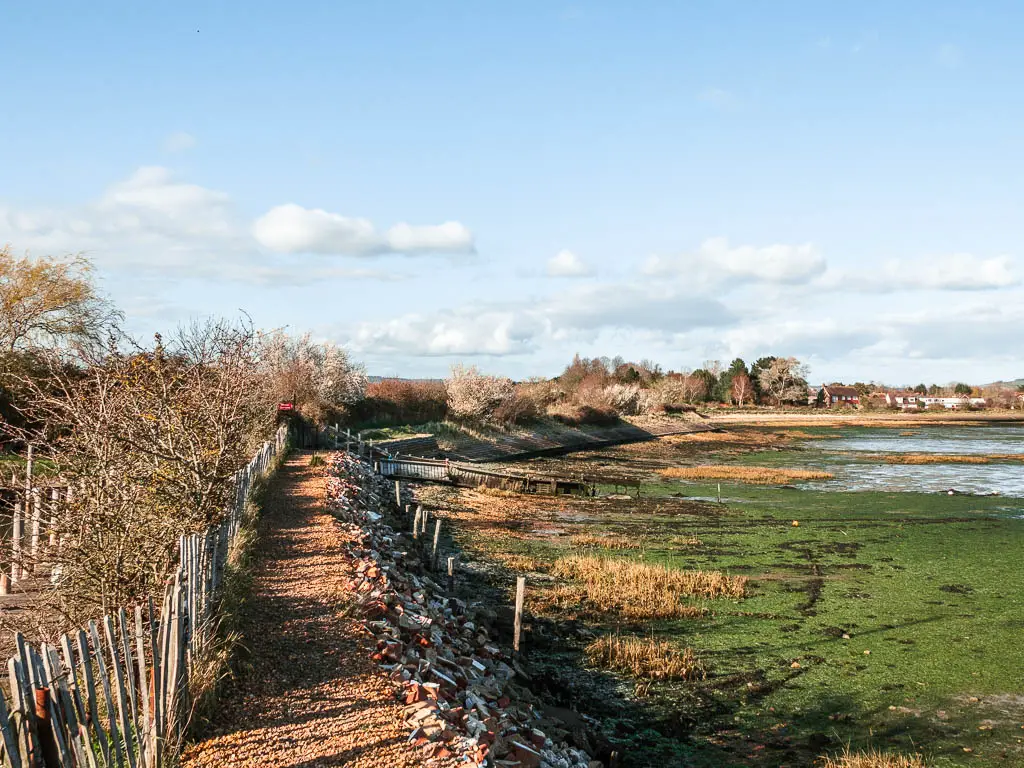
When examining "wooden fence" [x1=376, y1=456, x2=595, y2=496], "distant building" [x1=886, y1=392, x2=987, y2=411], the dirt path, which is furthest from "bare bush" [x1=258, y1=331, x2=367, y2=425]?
"distant building" [x1=886, y1=392, x2=987, y2=411]

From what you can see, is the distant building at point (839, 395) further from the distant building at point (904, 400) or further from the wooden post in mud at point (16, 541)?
the wooden post in mud at point (16, 541)

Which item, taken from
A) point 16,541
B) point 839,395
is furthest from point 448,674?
point 839,395

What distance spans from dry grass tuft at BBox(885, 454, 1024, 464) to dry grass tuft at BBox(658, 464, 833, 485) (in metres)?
10.2

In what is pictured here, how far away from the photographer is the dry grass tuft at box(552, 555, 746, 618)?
Result: 1495 cm

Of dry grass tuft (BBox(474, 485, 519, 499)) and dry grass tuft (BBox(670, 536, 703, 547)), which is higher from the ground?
dry grass tuft (BBox(474, 485, 519, 499))

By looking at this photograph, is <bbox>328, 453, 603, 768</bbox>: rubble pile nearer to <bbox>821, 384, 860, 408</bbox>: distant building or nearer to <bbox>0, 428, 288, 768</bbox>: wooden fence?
<bbox>0, 428, 288, 768</bbox>: wooden fence

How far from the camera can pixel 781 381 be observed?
130 m

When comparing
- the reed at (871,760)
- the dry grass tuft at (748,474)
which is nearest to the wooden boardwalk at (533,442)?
the dry grass tuft at (748,474)

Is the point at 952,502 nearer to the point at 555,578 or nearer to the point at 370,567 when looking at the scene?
the point at 555,578

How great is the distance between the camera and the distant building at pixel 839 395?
494 ft

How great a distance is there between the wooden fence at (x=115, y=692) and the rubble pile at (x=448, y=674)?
2001mm

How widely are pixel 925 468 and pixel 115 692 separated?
47151 mm

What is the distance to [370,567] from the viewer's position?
12281 millimetres

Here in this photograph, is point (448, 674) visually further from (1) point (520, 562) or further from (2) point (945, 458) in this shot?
(2) point (945, 458)
